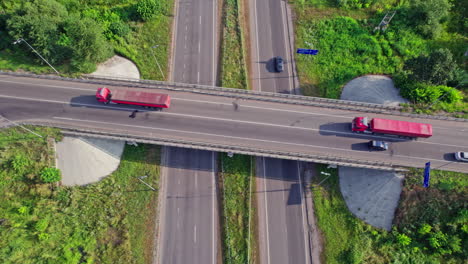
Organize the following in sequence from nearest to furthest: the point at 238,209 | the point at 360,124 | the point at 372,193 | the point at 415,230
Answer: the point at 415,230 → the point at 360,124 → the point at 372,193 → the point at 238,209

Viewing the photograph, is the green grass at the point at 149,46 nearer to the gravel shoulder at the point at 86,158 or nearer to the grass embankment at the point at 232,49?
the grass embankment at the point at 232,49

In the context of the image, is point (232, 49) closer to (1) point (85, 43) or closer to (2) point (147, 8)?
(2) point (147, 8)

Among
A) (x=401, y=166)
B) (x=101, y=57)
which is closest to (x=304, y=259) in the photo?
(x=401, y=166)

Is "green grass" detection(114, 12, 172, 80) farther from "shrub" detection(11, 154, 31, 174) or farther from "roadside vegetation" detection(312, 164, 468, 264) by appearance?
"roadside vegetation" detection(312, 164, 468, 264)

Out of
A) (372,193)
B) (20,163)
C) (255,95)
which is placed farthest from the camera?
(255,95)

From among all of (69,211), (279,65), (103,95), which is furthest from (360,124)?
(69,211)

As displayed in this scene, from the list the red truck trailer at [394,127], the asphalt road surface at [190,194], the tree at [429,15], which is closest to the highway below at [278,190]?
the asphalt road surface at [190,194]

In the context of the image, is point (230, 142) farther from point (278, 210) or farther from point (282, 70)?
point (282, 70)
